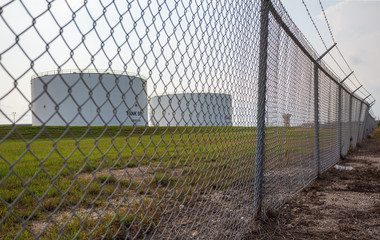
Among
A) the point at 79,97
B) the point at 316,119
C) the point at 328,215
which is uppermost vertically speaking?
the point at 79,97

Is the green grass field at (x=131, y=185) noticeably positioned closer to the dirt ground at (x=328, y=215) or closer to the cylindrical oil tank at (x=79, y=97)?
the cylindrical oil tank at (x=79, y=97)

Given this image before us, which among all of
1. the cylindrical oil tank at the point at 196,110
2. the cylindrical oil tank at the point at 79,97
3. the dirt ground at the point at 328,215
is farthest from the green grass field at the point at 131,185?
the dirt ground at the point at 328,215

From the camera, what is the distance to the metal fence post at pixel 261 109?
299 cm

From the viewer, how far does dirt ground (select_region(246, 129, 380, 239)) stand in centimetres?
287

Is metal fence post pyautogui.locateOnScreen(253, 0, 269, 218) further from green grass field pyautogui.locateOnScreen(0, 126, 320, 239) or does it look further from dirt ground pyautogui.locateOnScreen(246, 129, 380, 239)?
dirt ground pyautogui.locateOnScreen(246, 129, 380, 239)

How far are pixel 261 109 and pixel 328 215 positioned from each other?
1615 mm

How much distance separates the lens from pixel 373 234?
2861mm

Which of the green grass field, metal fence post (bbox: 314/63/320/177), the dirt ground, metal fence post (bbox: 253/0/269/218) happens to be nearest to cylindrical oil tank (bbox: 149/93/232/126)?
the green grass field

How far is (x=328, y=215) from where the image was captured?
11.2 ft

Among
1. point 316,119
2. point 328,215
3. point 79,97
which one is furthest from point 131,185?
point 79,97

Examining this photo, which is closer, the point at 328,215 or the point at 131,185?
the point at 131,185

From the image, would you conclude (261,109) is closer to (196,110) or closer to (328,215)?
(196,110)

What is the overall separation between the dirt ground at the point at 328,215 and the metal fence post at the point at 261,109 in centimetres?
31

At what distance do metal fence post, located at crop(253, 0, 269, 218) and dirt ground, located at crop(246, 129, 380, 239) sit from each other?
1.00ft
